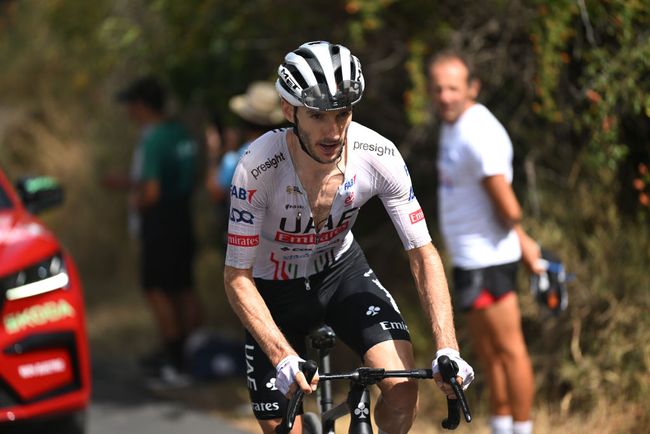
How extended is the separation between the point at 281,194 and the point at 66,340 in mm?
2357

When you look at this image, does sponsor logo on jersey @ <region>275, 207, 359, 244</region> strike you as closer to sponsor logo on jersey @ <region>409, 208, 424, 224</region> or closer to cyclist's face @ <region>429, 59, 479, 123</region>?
sponsor logo on jersey @ <region>409, 208, 424, 224</region>

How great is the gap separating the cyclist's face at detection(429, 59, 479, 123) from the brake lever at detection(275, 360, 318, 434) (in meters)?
2.47

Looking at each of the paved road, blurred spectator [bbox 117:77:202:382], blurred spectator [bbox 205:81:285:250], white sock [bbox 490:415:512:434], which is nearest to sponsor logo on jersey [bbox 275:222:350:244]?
white sock [bbox 490:415:512:434]

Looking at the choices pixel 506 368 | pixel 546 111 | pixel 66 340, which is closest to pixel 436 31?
pixel 546 111

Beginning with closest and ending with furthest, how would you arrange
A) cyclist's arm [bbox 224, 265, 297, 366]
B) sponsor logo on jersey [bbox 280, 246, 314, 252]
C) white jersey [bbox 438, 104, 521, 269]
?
1. cyclist's arm [bbox 224, 265, 297, 366]
2. sponsor logo on jersey [bbox 280, 246, 314, 252]
3. white jersey [bbox 438, 104, 521, 269]

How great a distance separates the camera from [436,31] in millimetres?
7031

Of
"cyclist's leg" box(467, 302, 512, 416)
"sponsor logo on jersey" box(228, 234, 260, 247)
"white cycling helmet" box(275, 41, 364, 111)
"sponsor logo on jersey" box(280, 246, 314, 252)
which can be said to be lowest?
"cyclist's leg" box(467, 302, 512, 416)

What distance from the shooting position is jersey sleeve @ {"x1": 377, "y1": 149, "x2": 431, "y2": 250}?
4117 millimetres

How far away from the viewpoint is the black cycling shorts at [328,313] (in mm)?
4258

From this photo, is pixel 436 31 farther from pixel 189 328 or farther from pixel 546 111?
pixel 189 328

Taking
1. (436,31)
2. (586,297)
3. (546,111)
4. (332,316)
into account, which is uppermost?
(436,31)

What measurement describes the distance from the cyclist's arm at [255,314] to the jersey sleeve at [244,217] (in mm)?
45

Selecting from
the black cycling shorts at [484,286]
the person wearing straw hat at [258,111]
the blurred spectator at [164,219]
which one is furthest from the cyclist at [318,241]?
the blurred spectator at [164,219]

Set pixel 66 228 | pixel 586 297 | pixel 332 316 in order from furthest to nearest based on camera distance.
→ 1. pixel 66 228
2. pixel 586 297
3. pixel 332 316
